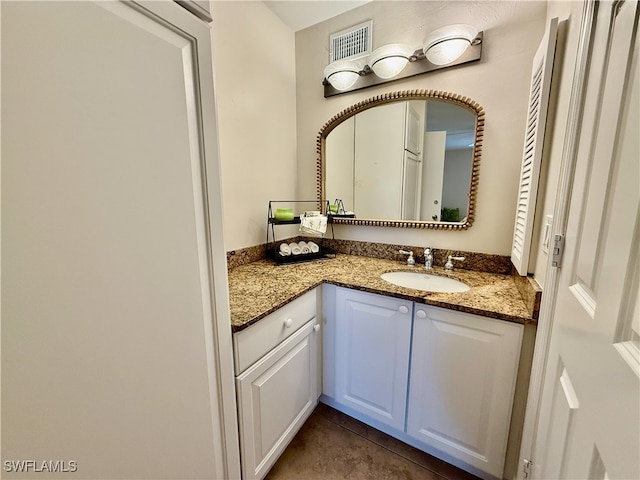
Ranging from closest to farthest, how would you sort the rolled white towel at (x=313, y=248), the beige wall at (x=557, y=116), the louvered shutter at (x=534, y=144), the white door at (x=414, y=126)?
the beige wall at (x=557, y=116) → the louvered shutter at (x=534, y=144) → the white door at (x=414, y=126) → the rolled white towel at (x=313, y=248)

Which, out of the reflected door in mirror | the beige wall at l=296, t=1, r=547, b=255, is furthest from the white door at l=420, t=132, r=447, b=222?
the beige wall at l=296, t=1, r=547, b=255

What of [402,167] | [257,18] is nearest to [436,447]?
[402,167]

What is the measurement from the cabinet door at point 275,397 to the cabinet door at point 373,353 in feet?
0.52

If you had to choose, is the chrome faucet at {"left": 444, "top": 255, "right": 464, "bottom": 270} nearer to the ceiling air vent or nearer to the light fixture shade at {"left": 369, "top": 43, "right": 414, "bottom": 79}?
the light fixture shade at {"left": 369, "top": 43, "right": 414, "bottom": 79}

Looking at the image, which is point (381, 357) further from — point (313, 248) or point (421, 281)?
point (313, 248)

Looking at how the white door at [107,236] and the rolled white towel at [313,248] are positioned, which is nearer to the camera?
the white door at [107,236]

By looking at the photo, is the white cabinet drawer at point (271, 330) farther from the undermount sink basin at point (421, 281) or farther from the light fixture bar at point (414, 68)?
the light fixture bar at point (414, 68)

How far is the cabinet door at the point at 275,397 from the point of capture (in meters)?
0.92

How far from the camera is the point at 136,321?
0.53m

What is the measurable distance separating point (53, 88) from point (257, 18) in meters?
1.53

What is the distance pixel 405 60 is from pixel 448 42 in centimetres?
23

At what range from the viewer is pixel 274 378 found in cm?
104

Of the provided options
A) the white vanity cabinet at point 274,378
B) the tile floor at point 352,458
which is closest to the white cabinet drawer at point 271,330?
the white vanity cabinet at point 274,378

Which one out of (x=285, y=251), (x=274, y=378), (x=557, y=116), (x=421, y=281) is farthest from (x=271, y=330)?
(x=557, y=116)
